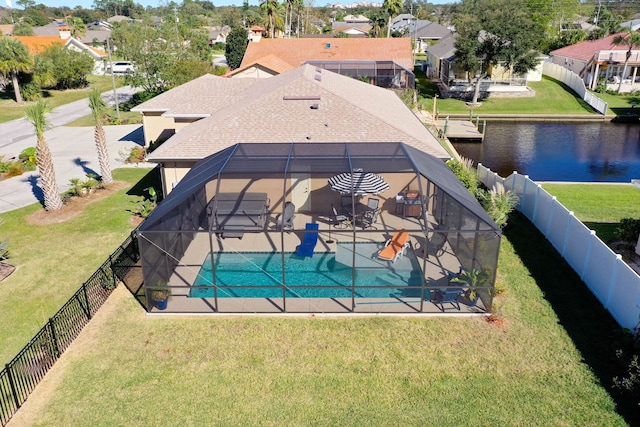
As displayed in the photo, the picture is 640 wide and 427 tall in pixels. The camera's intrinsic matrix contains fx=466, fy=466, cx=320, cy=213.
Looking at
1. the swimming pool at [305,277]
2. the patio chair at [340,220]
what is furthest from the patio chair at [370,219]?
the swimming pool at [305,277]

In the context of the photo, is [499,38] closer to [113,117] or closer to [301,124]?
[301,124]

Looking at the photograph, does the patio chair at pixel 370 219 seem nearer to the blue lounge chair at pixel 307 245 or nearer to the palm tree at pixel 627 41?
the blue lounge chair at pixel 307 245

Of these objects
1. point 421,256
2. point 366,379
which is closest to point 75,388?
point 366,379

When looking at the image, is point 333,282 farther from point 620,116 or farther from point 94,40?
point 94,40

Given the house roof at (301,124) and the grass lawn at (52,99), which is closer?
the house roof at (301,124)

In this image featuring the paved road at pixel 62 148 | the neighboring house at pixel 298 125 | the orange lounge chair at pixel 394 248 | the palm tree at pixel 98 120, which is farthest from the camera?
the paved road at pixel 62 148

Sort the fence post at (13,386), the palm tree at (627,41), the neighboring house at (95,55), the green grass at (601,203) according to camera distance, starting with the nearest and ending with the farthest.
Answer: the fence post at (13,386) → the green grass at (601,203) → the palm tree at (627,41) → the neighboring house at (95,55)

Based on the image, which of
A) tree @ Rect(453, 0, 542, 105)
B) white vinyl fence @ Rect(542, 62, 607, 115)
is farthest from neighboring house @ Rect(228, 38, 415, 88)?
white vinyl fence @ Rect(542, 62, 607, 115)
